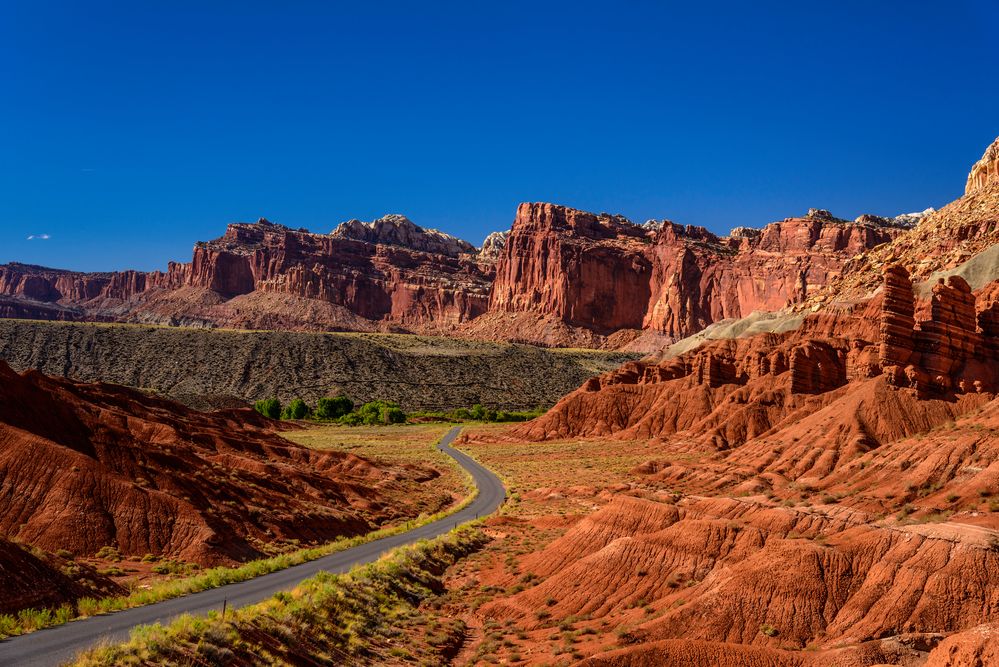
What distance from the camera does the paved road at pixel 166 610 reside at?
54.5ft

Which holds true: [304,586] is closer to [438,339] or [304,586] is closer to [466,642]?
[466,642]

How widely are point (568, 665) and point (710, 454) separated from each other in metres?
52.4

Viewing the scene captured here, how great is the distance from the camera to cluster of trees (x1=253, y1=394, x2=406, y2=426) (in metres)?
128

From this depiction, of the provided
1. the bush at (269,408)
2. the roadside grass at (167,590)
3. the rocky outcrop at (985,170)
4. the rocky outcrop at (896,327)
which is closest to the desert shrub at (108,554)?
the roadside grass at (167,590)

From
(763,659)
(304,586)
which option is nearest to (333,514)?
(304,586)

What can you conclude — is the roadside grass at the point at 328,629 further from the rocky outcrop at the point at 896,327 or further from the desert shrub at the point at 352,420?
the desert shrub at the point at 352,420

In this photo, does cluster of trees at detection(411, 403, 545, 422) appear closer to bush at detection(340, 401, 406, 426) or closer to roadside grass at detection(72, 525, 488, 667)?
bush at detection(340, 401, 406, 426)

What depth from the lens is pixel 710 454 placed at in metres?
69.2

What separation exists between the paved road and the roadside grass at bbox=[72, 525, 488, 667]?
1253mm

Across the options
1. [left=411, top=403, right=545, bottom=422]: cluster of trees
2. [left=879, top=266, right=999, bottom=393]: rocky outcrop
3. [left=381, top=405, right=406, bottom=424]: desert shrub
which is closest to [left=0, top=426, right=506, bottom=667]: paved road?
[left=879, top=266, right=999, bottom=393]: rocky outcrop

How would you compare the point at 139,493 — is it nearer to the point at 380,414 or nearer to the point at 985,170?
the point at 380,414

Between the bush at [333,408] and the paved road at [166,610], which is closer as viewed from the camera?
the paved road at [166,610]

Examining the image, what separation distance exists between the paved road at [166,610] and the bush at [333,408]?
304ft

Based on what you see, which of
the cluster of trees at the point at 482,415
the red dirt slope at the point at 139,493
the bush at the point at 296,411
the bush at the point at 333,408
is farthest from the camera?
the cluster of trees at the point at 482,415
